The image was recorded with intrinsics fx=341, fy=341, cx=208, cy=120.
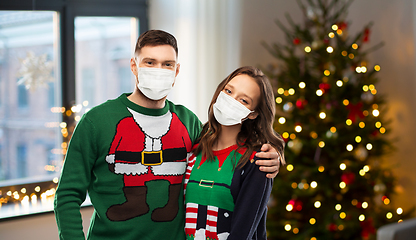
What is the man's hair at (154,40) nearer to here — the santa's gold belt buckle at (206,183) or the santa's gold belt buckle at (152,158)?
the santa's gold belt buckle at (152,158)

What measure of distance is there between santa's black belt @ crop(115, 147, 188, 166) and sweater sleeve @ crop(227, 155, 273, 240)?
247 millimetres

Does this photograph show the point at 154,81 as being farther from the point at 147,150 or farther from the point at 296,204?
the point at 296,204

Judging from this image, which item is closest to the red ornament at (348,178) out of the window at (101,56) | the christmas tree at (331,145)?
the christmas tree at (331,145)

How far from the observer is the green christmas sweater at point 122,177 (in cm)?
115

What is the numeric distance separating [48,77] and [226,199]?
6.34ft

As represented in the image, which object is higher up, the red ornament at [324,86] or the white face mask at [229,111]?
the red ornament at [324,86]

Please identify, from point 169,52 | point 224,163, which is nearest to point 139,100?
point 169,52

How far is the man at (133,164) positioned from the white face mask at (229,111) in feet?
0.51

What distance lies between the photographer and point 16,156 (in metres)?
2.46

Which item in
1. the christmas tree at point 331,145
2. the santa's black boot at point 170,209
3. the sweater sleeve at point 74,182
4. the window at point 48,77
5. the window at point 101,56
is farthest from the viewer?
the window at point 101,56

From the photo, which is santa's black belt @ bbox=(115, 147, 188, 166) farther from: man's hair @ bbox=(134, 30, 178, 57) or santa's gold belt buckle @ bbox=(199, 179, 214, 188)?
man's hair @ bbox=(134, 30, 178, 57)

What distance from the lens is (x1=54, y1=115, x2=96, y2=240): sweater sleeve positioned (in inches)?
44.5

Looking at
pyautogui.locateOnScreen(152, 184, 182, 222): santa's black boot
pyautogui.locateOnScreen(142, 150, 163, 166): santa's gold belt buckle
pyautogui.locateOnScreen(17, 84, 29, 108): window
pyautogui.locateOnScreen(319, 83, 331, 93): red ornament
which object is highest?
pyautogui.locateOnScreen(319, 83, 331, 93): red ornament

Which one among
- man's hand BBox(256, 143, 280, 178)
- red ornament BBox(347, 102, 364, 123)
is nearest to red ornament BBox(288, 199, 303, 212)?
red ornament BBox(347, 102, 364, 123)
